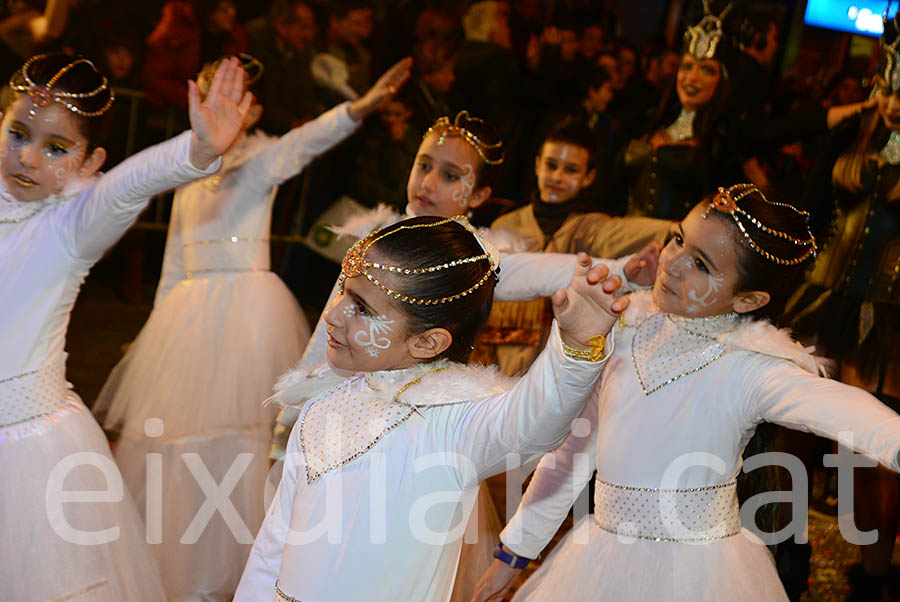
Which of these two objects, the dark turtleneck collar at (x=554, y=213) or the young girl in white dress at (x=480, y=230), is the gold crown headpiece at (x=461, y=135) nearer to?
the young girl in white dress at (x=480, y=230)

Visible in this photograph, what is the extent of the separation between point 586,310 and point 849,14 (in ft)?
23.0

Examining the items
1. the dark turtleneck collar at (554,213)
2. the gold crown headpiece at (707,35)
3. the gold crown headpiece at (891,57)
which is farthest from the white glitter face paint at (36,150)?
the gold crown headpiece at (707,35)

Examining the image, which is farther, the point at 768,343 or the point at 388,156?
the point at 388,156

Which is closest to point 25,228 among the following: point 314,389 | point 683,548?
point 314,389

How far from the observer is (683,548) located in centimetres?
258

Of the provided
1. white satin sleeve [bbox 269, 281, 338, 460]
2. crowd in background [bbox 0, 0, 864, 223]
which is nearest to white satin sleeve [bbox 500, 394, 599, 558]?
white satin sleeve [bbox 269, 281, 338, 460]

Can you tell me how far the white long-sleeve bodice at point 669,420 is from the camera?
2.49 m

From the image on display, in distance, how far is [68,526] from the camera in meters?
2.82

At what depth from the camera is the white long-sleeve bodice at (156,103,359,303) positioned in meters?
4.20

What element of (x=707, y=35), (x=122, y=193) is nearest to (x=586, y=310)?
(x=122, y=193)

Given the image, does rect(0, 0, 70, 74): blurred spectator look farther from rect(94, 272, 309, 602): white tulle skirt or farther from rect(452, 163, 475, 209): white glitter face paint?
rect(452, 163, 475, 209): white glitter face paint

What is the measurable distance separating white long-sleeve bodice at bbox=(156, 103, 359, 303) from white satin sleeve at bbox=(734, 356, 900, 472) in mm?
2279

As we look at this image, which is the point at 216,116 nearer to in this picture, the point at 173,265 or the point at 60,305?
the point at 60,305

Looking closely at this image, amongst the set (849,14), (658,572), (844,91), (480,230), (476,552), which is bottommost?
(476,552)
